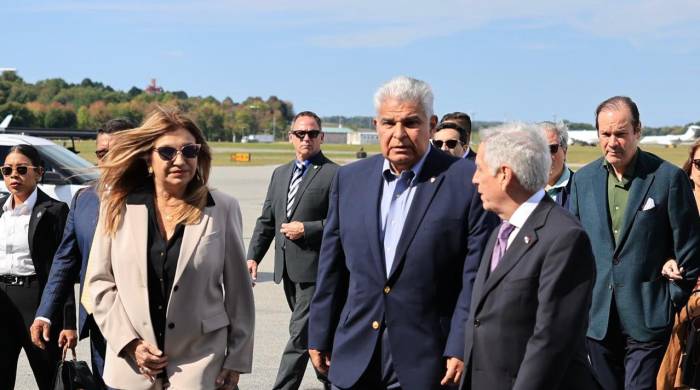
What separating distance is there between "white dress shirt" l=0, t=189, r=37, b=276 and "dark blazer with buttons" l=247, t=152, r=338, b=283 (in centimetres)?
215

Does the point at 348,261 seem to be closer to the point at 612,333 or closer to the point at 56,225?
the point at 612,333

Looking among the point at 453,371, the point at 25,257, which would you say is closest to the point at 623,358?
the point at 453,371

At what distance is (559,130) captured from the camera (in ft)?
23.0

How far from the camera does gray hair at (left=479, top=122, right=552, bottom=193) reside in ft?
12.2

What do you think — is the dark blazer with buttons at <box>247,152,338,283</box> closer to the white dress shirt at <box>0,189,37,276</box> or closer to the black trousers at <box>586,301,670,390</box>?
the white dress shirt at <box>0,189,37,276</box>

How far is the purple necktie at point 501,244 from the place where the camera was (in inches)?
151

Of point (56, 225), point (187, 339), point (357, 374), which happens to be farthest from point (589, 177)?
point (56, 225)

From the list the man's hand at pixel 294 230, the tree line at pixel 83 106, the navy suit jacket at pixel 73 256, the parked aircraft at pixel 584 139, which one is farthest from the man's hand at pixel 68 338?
the parked aircraft at pixel 584 139

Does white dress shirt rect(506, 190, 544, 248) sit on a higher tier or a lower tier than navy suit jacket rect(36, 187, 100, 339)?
higher

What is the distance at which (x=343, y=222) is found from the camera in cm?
452

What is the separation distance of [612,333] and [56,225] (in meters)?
3.58

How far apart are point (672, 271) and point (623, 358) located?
0.62 m

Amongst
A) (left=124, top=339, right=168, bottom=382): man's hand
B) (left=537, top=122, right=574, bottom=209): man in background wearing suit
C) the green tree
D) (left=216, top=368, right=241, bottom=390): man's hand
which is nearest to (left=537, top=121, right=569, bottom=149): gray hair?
(left=537, top=122, right=574, bottom=209): man in background wearing suit

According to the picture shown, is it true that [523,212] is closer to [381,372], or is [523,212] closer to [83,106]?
[381,372]
